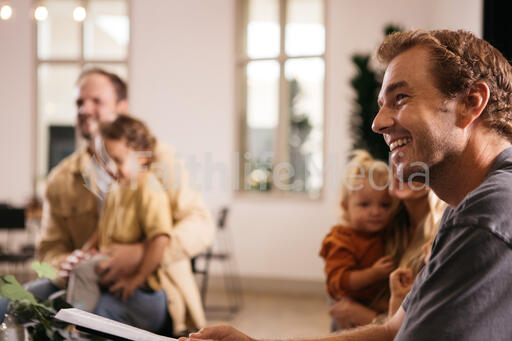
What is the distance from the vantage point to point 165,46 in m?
7.48

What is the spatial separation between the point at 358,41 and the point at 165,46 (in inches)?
98.4

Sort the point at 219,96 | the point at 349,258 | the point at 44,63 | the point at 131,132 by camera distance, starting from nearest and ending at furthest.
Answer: the point at 349,258 → the point at 131,132 → the point at 219,96 → the point at 44,63

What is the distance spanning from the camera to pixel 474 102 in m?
1.18

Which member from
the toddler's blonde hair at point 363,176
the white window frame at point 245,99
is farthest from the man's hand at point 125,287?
the white window frame at point 245,99

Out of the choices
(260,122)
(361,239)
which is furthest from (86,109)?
(260,122)

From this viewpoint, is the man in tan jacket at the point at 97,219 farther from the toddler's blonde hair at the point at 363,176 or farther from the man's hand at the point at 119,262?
the toddler's blonde hair at the point at 363,176

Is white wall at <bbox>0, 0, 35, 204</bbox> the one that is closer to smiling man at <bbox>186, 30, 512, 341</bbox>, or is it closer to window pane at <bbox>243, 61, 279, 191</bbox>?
window pane at <bbox>243, 61, 279, 191</bbox>

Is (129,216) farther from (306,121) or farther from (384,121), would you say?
(306,121)

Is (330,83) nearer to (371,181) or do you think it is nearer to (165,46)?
(165,46)

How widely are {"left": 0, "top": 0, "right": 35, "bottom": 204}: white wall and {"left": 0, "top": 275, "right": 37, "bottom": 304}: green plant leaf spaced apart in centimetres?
661

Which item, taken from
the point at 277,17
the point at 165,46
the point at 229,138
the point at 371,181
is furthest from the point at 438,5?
the point at 371,181

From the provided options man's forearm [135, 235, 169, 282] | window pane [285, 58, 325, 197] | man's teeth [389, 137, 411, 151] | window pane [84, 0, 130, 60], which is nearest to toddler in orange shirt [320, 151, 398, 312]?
man's forearm [135, 235, 169, 282]

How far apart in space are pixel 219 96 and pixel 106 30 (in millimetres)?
2008

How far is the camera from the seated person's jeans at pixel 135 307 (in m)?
2.41
